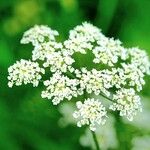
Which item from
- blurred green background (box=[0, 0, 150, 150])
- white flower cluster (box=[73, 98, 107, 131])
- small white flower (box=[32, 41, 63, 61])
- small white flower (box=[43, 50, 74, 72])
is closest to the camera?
white flower cluster (box=[73, 98, 107, 131])

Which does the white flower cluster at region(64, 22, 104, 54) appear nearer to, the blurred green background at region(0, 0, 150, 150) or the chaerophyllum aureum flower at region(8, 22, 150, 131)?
the chaerophyllum aureum flower at region(8, 22, 150, 131)

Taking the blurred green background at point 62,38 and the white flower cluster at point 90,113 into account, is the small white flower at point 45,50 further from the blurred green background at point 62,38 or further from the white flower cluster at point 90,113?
the blurred green background at point 62,38

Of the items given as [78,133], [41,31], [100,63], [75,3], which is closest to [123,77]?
[100,63]

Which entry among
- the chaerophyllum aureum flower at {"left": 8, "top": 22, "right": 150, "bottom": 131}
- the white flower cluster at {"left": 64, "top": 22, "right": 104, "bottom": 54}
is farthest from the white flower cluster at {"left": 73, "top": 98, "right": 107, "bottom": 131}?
the white flower cluster at {"left": 64, "top": 22, "right": 104, "bottom": 54}

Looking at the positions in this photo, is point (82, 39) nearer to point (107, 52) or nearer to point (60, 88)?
point (107, 52)

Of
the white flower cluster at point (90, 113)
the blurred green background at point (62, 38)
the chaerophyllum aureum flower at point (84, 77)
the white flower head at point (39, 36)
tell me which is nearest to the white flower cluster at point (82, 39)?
the chaerophyllum aureum flower at point (84, 77)

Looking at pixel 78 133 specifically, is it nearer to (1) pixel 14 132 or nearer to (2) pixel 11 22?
(1) pixel 14 132
